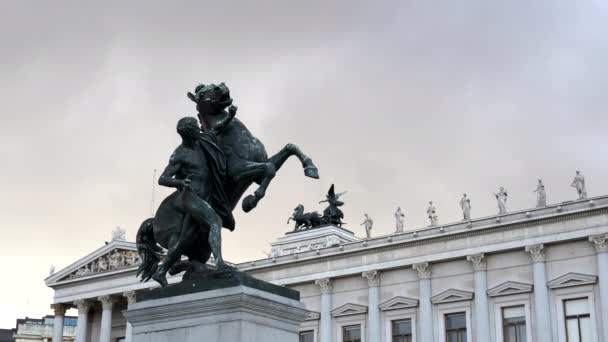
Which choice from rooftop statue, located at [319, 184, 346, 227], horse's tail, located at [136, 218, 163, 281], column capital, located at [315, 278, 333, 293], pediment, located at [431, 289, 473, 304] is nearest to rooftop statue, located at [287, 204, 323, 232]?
rooftop statue, located at [319, 184, 346, 227]

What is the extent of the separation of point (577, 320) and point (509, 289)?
4.11m

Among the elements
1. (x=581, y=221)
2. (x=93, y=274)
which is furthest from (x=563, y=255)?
(x=93, y=274)

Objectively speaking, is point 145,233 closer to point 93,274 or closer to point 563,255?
point 563,255

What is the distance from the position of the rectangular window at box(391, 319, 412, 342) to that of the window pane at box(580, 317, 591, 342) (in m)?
10.6

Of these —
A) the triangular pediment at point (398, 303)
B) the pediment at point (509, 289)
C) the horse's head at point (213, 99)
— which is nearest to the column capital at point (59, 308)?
the triangular pediment at point (398, 303)

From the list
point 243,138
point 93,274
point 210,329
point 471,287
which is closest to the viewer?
point 210,329

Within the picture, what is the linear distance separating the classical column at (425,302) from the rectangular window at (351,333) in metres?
4.53

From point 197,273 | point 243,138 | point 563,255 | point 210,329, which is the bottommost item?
point 210,329

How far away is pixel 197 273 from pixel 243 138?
189cm

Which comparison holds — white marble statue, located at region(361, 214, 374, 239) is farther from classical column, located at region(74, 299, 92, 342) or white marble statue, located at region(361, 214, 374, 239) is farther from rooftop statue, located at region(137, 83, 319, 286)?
rooftop statue, located at region(137, 83, 319, 286)

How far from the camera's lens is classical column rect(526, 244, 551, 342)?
48000 mm

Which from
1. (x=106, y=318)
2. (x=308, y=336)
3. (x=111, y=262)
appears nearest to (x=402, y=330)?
(x=308, y=336)

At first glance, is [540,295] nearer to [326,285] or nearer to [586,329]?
[586,329]

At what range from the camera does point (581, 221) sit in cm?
4831
